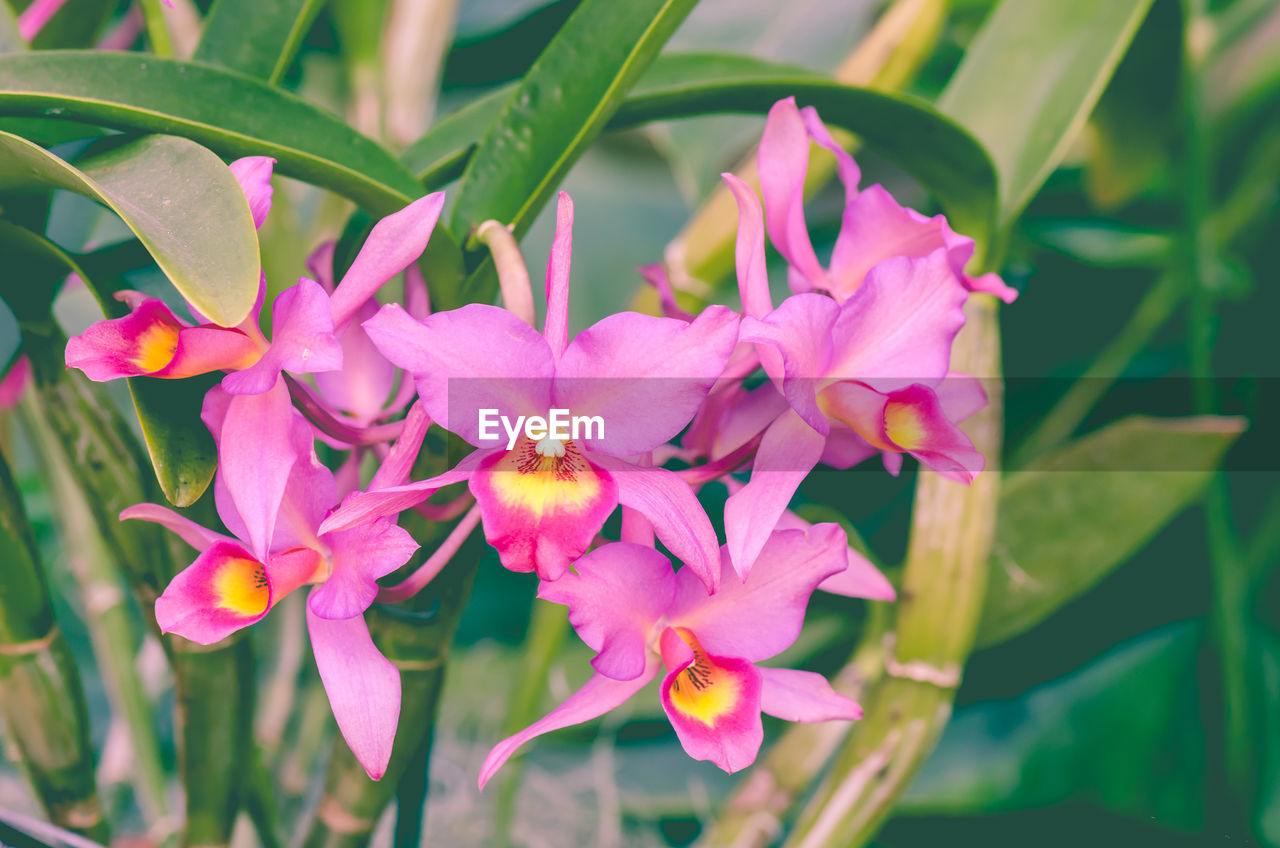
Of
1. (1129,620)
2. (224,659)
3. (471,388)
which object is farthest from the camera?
(1129,620)

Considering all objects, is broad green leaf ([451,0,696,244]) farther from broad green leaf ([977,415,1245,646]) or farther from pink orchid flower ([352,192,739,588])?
broad green leaf ([977,415,1245,646])

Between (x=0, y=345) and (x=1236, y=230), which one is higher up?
(x=0, y=345)

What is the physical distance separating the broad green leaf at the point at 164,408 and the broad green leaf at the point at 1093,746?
53cm

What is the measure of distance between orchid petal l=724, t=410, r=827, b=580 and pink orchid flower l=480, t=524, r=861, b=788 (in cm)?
2

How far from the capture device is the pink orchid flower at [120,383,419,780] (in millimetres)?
244

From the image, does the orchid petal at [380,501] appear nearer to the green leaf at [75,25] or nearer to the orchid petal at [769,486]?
the orchid petal at [769,486]

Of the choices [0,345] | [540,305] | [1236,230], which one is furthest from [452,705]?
[1236,230]

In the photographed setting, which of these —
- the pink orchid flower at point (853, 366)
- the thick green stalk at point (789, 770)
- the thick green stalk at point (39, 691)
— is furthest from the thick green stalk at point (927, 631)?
the thick green stalk at point (39, 691)

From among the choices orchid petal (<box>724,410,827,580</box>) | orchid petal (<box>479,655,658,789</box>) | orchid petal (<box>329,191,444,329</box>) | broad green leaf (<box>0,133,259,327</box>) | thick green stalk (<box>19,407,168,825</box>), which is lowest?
thick green stalk (<box>19,407,168,825</box>)

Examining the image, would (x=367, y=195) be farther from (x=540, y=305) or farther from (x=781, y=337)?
(x=540, y=305)

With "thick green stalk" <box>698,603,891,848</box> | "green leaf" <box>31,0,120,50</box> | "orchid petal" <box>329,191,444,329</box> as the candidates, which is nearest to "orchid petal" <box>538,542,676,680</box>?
"orchid petal" <box>329,191,444,329</box>

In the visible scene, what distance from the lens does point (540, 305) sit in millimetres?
656

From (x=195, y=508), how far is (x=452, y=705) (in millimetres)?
404

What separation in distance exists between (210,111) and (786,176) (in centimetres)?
21
